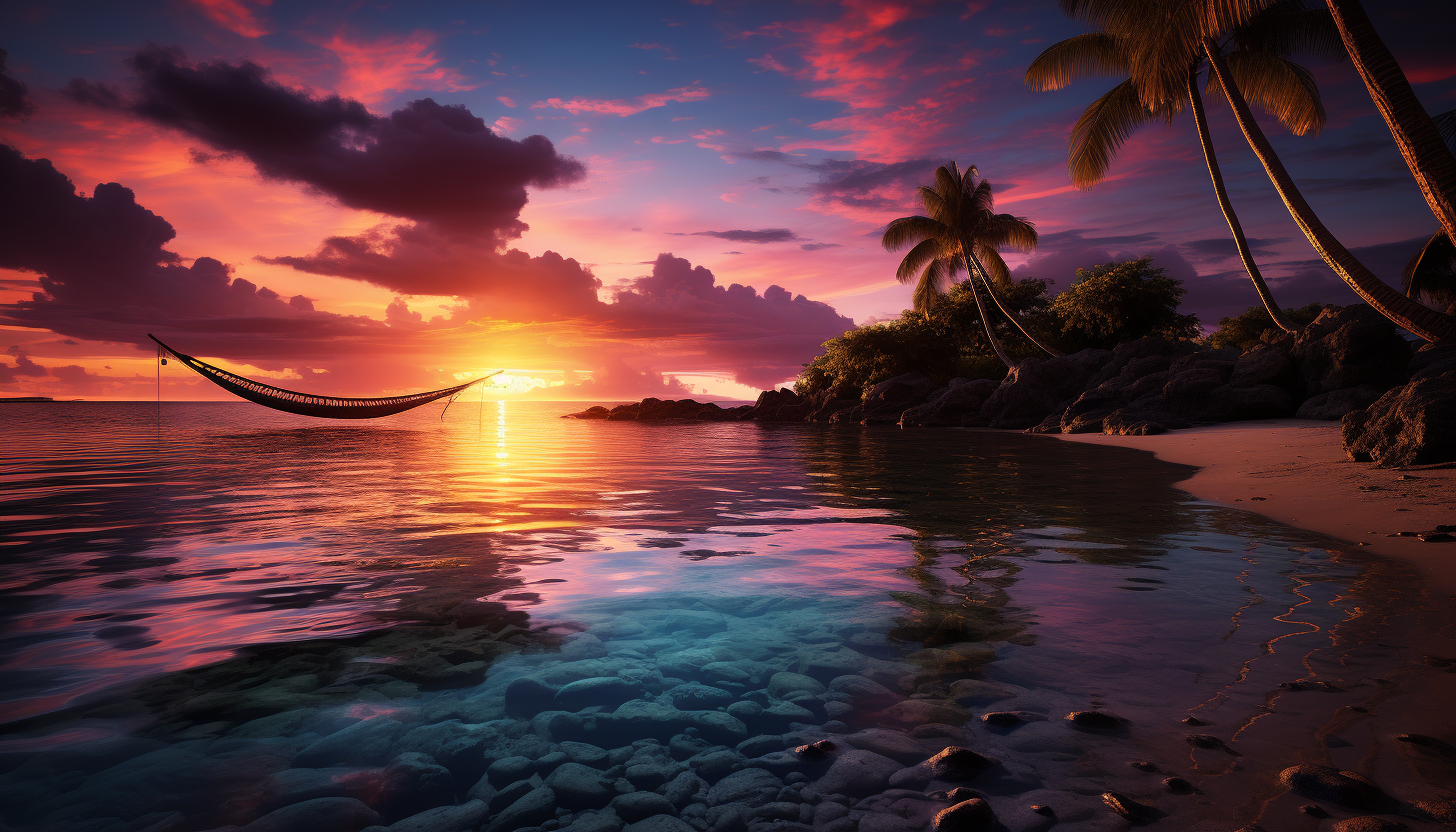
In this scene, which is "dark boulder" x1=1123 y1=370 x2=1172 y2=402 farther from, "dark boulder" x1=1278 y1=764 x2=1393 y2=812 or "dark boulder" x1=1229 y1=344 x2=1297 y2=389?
"dark boulder" x1=1278 y1=764 x2=1393 y2=812

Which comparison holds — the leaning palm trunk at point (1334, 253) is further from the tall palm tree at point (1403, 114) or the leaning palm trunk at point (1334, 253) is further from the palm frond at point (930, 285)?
the palm frond at point (930, 285)

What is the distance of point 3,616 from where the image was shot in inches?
125

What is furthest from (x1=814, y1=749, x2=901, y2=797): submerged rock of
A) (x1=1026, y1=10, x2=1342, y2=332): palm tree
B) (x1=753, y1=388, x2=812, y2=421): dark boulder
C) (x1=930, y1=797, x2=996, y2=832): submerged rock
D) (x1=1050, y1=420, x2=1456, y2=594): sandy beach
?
(x1=753, y1=388, x2=812, y2=421): dark boulder

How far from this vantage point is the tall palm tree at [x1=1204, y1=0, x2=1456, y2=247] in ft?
21.0

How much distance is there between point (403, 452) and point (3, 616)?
12037mm

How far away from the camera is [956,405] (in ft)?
82.7

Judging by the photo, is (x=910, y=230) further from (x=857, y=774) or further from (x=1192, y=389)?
(x=857, y=774)

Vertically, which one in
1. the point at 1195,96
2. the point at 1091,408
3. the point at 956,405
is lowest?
the point at 1091,408

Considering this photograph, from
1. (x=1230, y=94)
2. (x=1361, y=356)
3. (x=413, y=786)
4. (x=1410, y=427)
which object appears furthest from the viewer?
(x=1361, y=356)

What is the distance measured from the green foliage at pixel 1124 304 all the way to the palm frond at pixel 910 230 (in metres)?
6.43

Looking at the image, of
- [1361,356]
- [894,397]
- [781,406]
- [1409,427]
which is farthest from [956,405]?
[1409,427]

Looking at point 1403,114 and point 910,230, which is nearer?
point 1403,114

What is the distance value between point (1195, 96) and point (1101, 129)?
2376 millimetres

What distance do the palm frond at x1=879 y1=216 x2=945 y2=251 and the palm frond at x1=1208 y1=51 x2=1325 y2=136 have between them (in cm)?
1459
